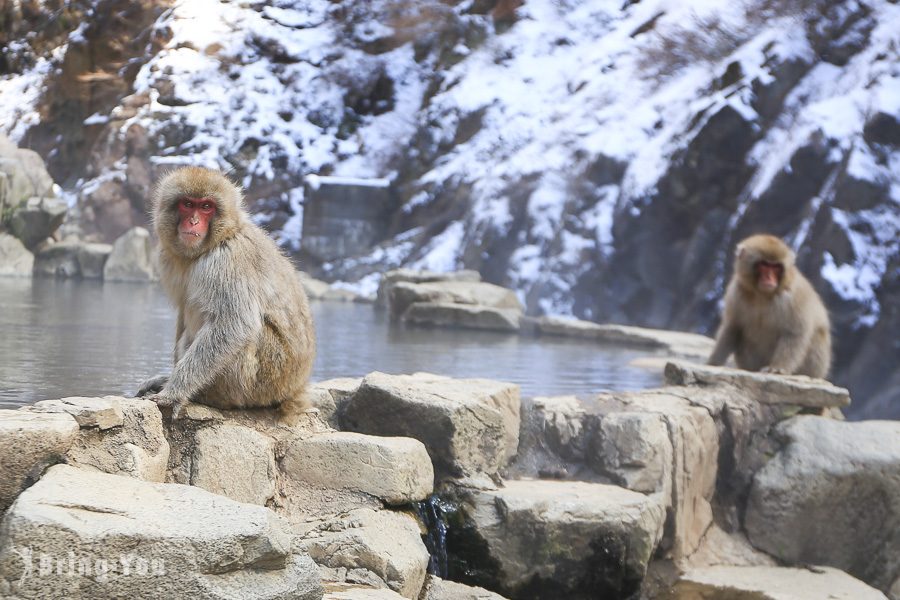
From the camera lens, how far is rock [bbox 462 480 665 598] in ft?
10.6

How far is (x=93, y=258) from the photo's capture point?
11.0 meters

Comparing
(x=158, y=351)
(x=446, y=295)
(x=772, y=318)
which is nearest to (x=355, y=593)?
(x=158, y=351)

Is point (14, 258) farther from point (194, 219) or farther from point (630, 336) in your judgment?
point (194, 219)

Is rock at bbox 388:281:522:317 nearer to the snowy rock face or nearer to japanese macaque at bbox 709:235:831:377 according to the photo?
the snowy rock face

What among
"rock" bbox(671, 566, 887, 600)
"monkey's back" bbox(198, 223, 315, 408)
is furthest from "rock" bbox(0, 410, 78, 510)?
"rock" bbox(671, 566, 887, 600)

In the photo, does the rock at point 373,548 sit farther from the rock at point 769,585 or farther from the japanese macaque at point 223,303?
the rock at point 769,585

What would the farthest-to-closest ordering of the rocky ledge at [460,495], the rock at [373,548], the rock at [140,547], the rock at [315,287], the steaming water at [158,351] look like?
the rock at [315,287] → the steaming water at [158,351] → the rock at [373,548] → the rocky ledge at [460,495] → the rock at [140,547]

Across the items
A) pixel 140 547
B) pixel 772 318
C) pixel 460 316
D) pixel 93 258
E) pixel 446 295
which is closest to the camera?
pixel 140 547

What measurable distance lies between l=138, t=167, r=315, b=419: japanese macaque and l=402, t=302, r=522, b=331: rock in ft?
18.6

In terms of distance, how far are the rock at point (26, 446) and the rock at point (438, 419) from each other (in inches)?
48.8

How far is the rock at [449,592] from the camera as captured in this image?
2.81 meters

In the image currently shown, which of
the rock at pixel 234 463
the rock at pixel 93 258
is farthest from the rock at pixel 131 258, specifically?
the rock at pixel 234 463

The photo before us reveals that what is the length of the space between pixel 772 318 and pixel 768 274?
253 mm

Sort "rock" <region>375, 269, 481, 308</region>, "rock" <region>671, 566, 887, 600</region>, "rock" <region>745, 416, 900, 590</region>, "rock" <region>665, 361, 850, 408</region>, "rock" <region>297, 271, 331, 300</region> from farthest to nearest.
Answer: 1. "rock" <region>297, 271, 331, 300</region>
2. "rock" <region>375, 269, 481, 308</region>
3. "rock" <region>665, 361, 850, 408</region>
4. "rock" <region>745, 416, 900, 590</region>
5. "rock" <region>671, 566, 887, 600</region>
